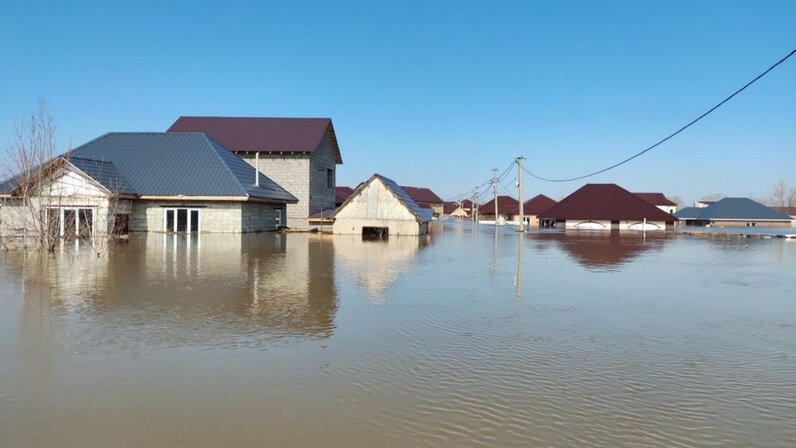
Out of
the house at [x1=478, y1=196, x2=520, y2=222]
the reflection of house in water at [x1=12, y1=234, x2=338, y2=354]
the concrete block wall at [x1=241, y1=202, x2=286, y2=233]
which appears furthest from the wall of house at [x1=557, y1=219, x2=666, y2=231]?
the reflection of house in water at [x1=12, y1=234, x2=338, y2=354]

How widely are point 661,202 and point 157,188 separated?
91375 mm

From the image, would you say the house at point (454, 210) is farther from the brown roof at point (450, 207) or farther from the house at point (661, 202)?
the house at point (661, 202)

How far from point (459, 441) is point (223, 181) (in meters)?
28.4

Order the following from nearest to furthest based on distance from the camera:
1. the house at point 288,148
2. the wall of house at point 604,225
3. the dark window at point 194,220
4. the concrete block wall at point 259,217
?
the dark window at point 194,220, the concrete block wall at point 259,217, the house at point 288,148, the wall of house at point 604,225

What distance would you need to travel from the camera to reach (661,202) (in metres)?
96.4

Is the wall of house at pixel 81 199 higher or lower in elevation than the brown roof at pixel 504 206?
lower

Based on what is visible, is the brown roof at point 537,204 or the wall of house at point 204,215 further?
the brown roof at point 537,204

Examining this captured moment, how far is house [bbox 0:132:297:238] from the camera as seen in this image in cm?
2700

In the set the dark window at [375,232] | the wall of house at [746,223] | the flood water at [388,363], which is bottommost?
the flood water at [388,363]

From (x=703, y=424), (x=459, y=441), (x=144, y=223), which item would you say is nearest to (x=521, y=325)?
(x=703, y=424)

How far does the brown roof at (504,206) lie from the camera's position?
92938mm

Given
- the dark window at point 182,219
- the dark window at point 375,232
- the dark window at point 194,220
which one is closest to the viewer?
the dark window at point 194,220

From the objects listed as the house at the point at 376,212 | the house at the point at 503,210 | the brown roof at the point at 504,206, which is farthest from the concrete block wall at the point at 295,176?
the brown roof at the point at 504,206

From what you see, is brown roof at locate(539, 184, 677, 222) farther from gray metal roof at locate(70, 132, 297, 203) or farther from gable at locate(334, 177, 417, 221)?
gray metal roof at locate(70, 132, 297, 203)
